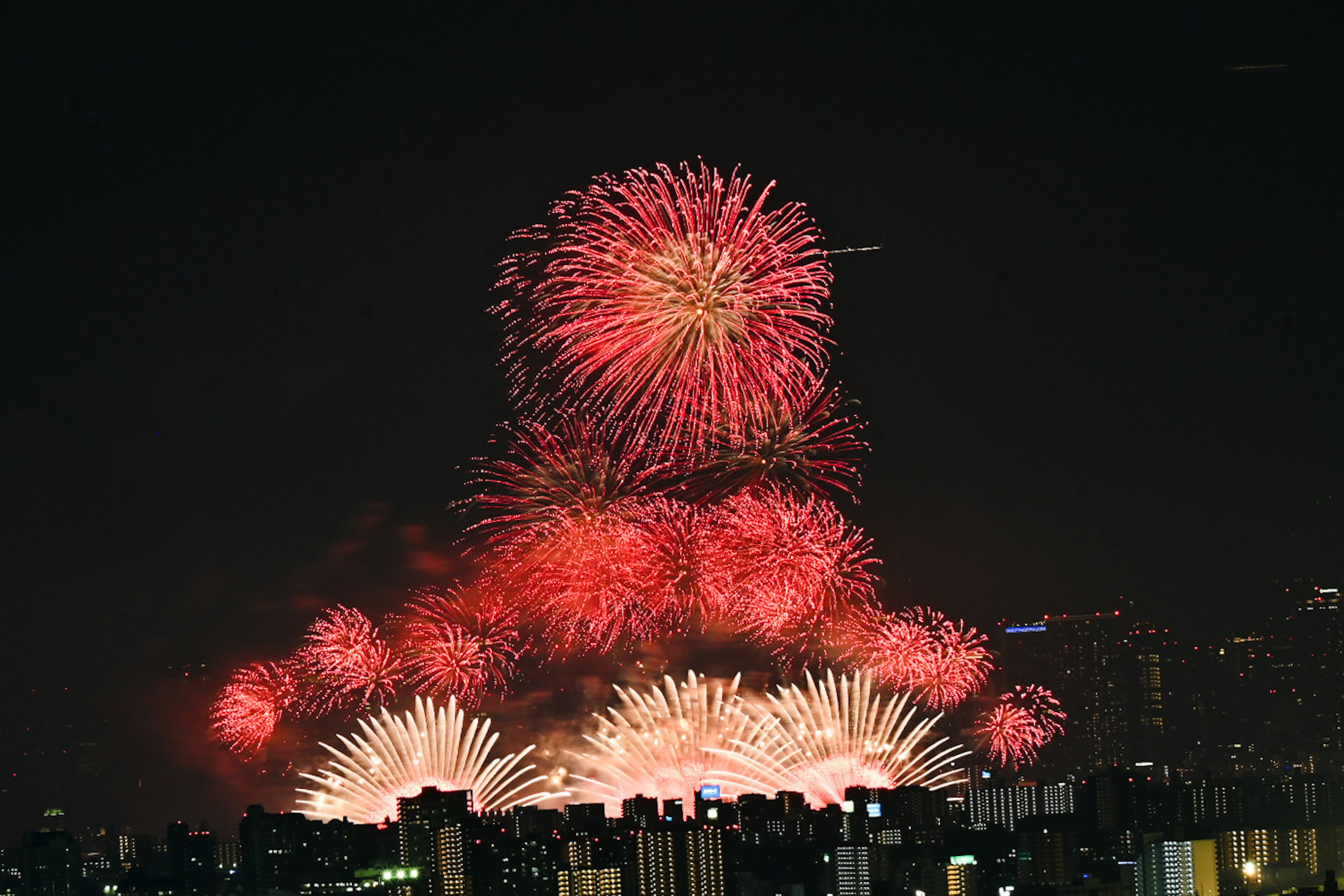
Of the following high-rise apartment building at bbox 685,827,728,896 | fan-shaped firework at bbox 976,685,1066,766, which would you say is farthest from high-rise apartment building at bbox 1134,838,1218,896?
high-rise apartment building at bbox 685,827,728,896

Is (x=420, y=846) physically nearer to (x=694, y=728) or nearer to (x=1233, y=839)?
(x=694, y=728)

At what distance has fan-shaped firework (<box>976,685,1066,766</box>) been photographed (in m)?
26.5

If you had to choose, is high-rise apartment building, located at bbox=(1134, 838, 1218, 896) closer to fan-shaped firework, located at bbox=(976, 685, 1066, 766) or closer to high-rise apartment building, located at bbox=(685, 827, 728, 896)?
fan-shaped firework, located at bbox=(976, 685, 1066, 766)

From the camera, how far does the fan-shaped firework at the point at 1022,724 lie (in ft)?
86.9

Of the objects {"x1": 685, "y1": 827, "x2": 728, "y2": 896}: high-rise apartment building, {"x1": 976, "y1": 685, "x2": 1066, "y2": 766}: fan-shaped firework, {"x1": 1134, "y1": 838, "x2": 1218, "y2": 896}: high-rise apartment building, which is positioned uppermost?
{"x1": 976, "y1": 685, "x2": 1066, "y2": 766}: fan-shaped firework

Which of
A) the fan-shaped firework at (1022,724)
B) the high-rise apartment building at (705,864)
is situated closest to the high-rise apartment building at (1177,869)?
the fan-shaped firework at (1022,724)

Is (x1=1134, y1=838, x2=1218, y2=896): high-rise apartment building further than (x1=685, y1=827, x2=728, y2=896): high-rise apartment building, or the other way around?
(x1=1134, y1=838, x2=1218, y2=896): high-rise apartment building

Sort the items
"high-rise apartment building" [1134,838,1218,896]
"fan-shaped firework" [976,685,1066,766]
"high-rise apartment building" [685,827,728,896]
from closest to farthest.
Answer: "high-rise apartment building" [685,827,728,896] → "fan-shaped firework" [976,685,1066,766] → "high-rise apartment building" [1134,838,1218,896]

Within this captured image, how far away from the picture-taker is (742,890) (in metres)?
25.3


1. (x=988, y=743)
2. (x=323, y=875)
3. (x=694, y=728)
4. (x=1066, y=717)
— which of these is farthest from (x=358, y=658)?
(x=1066, y=717)

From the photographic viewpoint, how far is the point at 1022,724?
31.8 meters

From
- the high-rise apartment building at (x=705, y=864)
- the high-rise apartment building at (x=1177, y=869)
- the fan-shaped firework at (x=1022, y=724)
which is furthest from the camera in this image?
the high-rise apartment building at (x=1177, y=869)

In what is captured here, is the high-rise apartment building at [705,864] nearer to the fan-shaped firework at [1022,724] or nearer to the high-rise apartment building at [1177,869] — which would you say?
the fan-shaped firework at [1022,724]

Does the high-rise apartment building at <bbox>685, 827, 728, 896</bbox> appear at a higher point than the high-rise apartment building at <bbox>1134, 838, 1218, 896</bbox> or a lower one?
higher
